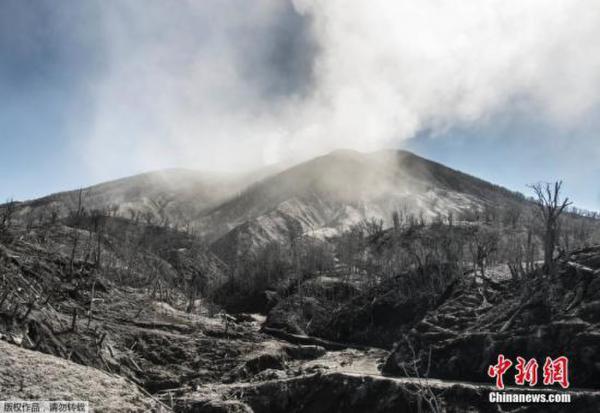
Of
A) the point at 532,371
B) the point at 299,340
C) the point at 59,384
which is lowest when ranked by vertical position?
the point at 299,340

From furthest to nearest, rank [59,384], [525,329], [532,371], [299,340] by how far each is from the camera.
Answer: [299,340] < [525,329] < [532,371] < [59,384]

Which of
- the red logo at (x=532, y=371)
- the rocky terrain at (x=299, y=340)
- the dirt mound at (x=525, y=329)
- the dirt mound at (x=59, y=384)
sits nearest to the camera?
the dirt mound at (x=59, y=384)

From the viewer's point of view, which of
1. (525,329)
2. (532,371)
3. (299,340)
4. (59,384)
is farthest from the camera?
(299,340)

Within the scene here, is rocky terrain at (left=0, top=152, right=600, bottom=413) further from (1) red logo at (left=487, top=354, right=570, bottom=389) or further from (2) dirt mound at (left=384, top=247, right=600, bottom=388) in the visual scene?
(1) red logo at (left=487, top=354, right=570, bottom=389)

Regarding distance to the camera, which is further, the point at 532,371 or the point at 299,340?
the point at 299,340

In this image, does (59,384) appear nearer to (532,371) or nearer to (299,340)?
(532,371)

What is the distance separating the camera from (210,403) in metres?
24.7

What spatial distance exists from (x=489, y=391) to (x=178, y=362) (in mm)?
18871

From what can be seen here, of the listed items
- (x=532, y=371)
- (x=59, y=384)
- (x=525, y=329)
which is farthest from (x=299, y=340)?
(x=59, y=384)

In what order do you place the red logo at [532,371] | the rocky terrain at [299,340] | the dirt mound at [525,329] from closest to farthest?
the rocky terrain at [299,340], the red logo at [532,371], the dirt mound at [525,329]

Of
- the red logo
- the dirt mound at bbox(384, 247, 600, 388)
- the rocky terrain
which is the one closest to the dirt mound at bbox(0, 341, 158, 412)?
the rocky terrain

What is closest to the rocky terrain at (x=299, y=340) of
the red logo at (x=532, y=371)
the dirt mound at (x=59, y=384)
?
the dirt mound at (x=59, y=384)

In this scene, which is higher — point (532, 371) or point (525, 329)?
point (525, 329)

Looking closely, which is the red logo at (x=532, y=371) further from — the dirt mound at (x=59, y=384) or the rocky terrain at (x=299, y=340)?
the dirt mound at (x=59, y=384)
